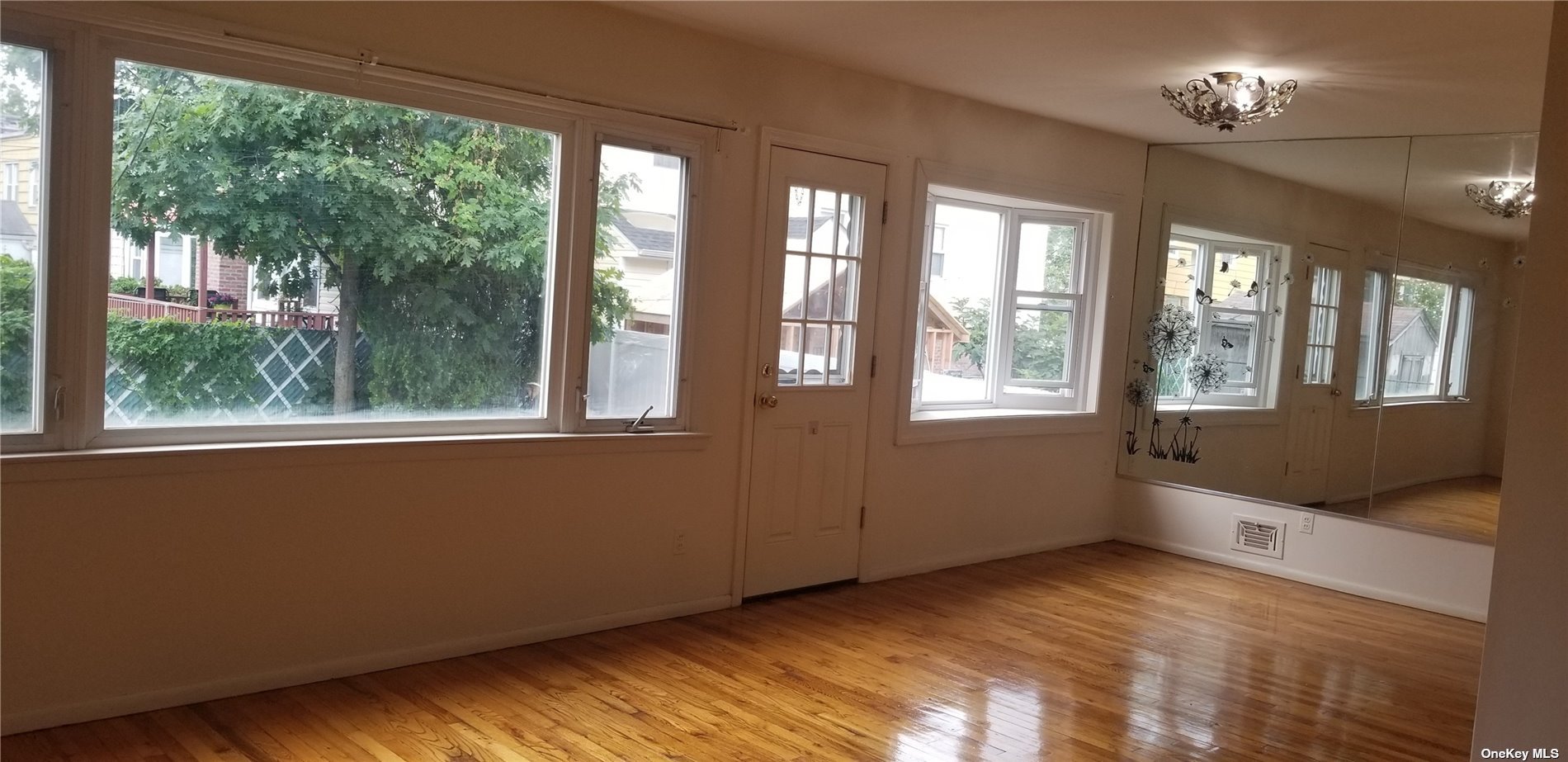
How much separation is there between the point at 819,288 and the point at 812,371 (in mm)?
384

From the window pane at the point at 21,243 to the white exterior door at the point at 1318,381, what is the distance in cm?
578

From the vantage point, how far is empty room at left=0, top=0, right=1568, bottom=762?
118 inches

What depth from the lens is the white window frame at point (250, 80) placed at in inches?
115

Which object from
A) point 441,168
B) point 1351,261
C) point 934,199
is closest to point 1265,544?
point 1351,261

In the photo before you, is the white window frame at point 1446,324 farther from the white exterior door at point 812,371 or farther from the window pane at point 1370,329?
the white exterior door at point 812,371

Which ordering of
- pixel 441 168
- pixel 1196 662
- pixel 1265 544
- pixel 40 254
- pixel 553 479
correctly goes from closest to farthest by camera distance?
pixel 40 254
pixel 441 168
pixel 553 479
pixel 1196 662
pixel 1265 544

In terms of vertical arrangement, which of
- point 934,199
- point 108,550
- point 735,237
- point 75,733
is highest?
point 934,199

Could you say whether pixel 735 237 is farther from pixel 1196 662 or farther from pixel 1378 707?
pixel 1378 707

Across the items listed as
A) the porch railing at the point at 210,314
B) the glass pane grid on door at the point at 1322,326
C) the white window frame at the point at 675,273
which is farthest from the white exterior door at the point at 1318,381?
the porch railing at the point at 210,314

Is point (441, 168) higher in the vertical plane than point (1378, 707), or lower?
higher

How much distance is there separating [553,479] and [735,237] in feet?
4.23

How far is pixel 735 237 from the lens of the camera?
4.52 meters

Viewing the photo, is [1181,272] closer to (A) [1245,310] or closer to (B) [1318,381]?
(A) [1245,310]

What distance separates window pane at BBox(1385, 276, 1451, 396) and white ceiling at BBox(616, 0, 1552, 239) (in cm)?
36
